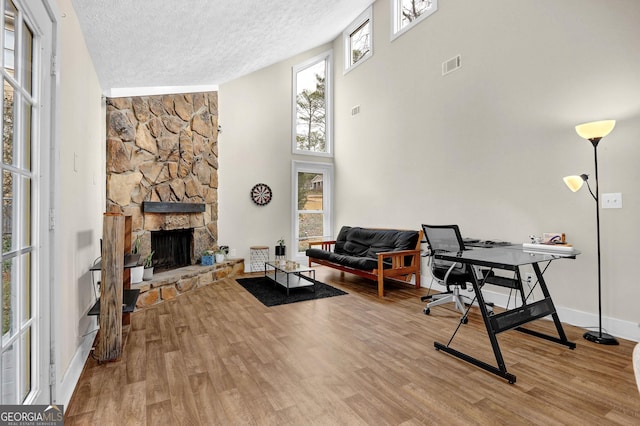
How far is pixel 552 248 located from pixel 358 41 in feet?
16.7

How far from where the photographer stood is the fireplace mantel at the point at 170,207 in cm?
422

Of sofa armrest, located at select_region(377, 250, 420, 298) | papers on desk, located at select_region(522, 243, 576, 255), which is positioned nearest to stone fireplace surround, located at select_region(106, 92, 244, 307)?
sofa armrest, located at select_region(377, 250, 420, 298)

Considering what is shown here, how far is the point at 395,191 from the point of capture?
5.18 metres

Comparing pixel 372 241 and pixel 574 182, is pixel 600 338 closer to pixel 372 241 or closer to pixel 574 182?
pixel 574 182

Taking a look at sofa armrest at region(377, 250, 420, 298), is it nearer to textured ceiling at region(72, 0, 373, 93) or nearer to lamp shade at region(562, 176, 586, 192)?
lamp shade at region(562, 176, 586, 192)

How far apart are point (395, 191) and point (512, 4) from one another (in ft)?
8.88

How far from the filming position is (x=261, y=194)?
5977mm

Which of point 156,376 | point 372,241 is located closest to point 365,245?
point 372,241

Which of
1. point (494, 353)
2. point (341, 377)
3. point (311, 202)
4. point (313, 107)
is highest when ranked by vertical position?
point (313, 107)

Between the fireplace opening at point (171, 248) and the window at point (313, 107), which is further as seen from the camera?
the window at point (313, 107)

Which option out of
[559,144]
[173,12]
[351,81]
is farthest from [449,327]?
[351,81]

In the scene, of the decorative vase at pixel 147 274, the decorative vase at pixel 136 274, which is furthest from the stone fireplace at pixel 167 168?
the decorative vase at pixel 136 274

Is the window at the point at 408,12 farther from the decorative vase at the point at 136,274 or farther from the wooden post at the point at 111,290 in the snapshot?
the decorative vase at the point at 136,274

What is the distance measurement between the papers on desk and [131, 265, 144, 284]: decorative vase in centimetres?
408
